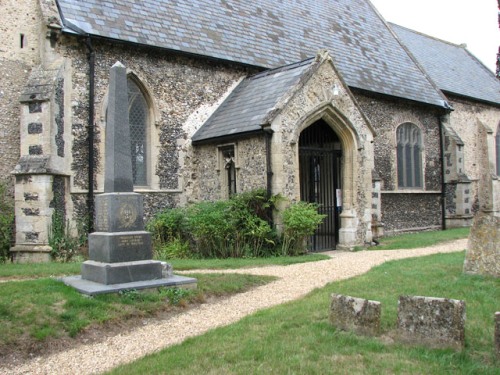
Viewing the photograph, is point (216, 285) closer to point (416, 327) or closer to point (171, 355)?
point (171, 355)

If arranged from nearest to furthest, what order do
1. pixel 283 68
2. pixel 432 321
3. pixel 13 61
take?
1. pixel 432 321
2. pixel 13 61
3. pixel 283 68

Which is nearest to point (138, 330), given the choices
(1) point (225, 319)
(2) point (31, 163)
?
(1) point (225, 319)

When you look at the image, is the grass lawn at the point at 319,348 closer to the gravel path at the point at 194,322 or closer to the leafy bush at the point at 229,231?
the gravel path at the point at 194,322

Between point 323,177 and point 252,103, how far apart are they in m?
3.40

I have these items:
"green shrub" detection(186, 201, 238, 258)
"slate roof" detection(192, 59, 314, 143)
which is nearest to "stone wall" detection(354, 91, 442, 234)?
"slate roof" detection(192, 59, 314, 143)

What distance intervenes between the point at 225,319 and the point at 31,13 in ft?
34.9

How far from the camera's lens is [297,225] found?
41.2ft

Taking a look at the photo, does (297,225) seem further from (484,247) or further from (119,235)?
(119,235)

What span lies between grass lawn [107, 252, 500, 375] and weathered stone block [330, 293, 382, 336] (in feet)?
0.44

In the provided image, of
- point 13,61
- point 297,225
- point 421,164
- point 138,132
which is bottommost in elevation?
point 297,225

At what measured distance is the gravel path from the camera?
17.9ft

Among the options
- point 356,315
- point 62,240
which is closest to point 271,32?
point 62,240

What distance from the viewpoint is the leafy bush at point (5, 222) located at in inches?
490

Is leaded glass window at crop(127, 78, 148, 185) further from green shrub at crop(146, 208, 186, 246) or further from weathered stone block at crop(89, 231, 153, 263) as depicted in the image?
weathered stone block at crop(89, 231, 153, 263)
